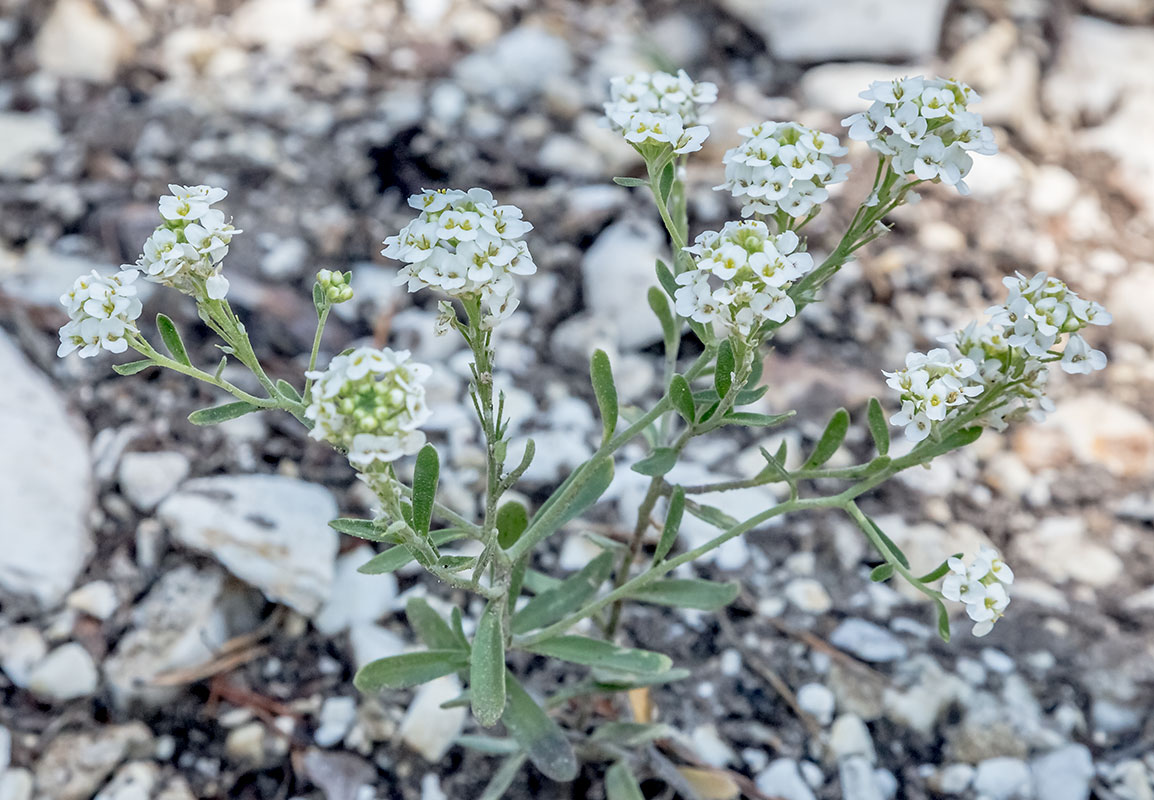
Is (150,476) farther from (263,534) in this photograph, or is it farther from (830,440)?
(830,440)

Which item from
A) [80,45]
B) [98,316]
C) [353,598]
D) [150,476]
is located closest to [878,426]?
[98,316]

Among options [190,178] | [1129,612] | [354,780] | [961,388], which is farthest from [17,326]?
[1129,612]

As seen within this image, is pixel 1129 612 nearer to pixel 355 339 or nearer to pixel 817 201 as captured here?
pixel 817 201

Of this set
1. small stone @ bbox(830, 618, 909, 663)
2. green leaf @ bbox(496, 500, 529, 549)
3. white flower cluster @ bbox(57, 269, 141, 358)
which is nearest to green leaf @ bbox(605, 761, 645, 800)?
green leaf @ bbox(496, 500, 529, 549)

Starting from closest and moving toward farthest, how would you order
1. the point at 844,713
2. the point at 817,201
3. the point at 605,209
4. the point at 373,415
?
1. the point at 373,415
2. the point at 817,201
3. the point at 844,713
4. the point at 605,209

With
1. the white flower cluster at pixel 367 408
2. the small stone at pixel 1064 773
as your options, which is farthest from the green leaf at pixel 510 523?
the small stone at pixel 1064 773
